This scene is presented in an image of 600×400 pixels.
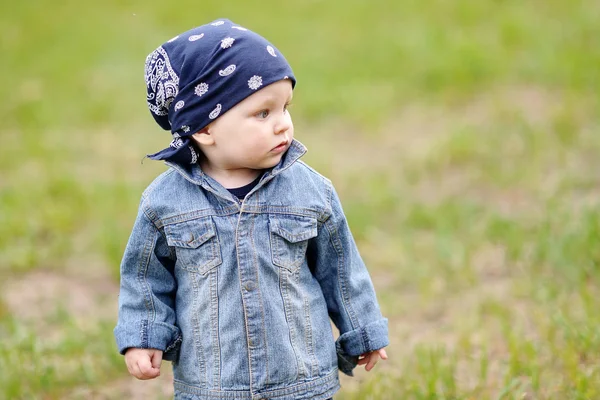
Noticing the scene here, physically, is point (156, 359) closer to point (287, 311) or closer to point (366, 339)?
point (287, 311)

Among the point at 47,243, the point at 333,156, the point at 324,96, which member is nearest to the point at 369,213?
the point at 333,156

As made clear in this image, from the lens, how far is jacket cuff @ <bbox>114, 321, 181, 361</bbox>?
2680 millimetres

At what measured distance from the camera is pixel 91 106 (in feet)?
28.1

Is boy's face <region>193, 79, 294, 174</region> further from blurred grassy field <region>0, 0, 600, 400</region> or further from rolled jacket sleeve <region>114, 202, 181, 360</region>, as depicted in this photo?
blurred grassy field <region>0, 0, 600, 400</region>

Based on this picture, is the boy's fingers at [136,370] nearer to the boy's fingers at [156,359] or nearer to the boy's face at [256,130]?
the boy's fingers at [156,359]

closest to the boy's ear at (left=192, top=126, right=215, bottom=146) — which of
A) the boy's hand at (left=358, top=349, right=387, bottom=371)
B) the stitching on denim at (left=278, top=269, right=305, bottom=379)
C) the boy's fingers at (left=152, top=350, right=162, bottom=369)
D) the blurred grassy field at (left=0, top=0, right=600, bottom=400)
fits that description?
the stitching on denim at (left=278, top=269, right=305, bottom=379)

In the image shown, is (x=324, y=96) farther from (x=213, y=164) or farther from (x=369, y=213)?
(x=213, y=164)

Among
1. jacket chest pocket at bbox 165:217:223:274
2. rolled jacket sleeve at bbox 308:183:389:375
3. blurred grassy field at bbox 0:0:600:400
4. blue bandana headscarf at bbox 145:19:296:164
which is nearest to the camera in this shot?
blue bandana headscarf at bbox 145:19:296:164

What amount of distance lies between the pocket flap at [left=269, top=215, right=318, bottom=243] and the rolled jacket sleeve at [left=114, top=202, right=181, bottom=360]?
378 mm

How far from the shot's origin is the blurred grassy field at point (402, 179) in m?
3.99

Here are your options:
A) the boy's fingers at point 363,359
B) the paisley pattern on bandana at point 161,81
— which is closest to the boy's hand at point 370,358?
the boy's fingers at point 363,359

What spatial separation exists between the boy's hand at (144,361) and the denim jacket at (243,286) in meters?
0.03

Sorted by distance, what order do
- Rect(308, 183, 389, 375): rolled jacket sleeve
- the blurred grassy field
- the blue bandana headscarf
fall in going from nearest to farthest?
the blue bandana headscarf → Rect(308, 183, 389, 375): rolled jacket sleeve → the blurred grassy field

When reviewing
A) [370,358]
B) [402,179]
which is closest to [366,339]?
[370,358]
